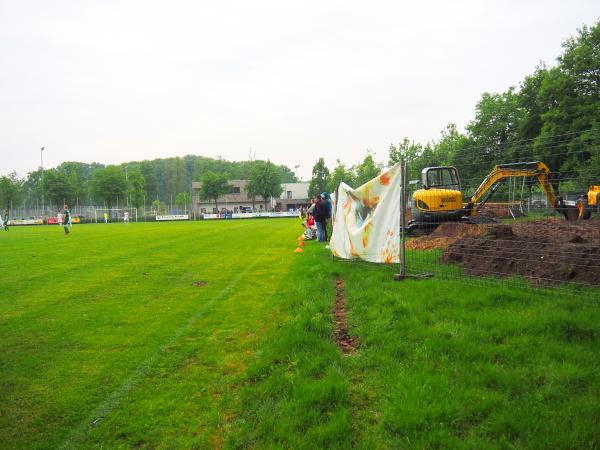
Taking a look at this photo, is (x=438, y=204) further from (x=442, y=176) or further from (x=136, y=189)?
(x=136, y=189)

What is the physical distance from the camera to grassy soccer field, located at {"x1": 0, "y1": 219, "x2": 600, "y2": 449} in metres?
2.89

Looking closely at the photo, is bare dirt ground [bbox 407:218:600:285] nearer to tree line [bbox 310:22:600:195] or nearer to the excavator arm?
the excavator arm

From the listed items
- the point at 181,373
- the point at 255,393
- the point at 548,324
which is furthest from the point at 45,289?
the point at 548,324

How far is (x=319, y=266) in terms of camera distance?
9.75 m

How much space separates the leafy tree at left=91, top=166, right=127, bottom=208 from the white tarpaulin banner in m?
64.6

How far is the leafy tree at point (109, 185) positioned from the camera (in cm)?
6538

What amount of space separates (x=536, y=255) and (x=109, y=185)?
69289 mm

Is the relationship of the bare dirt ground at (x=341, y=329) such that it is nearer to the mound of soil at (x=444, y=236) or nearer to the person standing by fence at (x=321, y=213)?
the mound of soil at (x=444, y=236)

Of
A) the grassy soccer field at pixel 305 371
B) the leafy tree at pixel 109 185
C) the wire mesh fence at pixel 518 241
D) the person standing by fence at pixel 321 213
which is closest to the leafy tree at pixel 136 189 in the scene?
the leafy tree at pixel 109 185

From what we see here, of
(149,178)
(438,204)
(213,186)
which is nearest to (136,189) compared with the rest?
(213,186)

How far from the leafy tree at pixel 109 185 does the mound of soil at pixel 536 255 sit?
221 feet

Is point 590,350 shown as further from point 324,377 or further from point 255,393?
point 255,393

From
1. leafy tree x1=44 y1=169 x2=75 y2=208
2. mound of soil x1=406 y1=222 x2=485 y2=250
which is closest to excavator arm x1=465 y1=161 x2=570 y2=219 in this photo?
mound of soil x1=406 y1=222 x2=485 y2=250

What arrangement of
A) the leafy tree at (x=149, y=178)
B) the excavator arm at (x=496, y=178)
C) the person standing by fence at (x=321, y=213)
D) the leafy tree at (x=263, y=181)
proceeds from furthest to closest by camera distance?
1. the leafy tree at (x=149, y=178)
2. the leafy tree at (x=263, y=181)
3. the person standing by fence at (x=321, y=213)
4. the excavator arm at (x=496, y=178)
